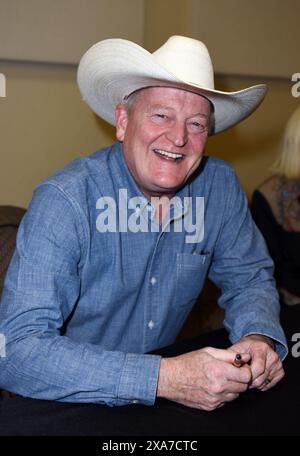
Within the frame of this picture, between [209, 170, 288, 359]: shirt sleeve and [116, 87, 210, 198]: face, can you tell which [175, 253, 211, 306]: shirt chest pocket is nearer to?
[209, 170, 288, 359]: shirt sleeve

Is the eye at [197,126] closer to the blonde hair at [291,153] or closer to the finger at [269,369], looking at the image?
the finger at [269,369]

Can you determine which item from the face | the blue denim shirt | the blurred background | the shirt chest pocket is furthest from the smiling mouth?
the blurred background

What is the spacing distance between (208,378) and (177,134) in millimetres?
549

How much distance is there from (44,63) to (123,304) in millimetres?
885

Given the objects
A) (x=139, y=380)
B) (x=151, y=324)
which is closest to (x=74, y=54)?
(x=151, y=324)

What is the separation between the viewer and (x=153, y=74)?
1.16 metres

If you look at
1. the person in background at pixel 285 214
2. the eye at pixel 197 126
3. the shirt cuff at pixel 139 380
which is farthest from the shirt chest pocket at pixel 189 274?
the person in background at pixel 285 214

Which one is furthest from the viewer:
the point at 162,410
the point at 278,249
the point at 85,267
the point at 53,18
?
the point at 278,249

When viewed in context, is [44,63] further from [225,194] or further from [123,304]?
[123,304]

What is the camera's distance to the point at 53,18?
168 cm

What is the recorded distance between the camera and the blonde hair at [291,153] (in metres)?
1.99

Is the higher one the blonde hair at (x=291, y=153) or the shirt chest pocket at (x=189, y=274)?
the blonde hair at (x=291, y=153)

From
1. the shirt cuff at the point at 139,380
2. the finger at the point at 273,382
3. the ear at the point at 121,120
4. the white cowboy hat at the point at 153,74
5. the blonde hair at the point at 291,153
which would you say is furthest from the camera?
the blonde hair at the point at 291,153

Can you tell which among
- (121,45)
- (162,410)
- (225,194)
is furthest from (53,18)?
(162,410)
